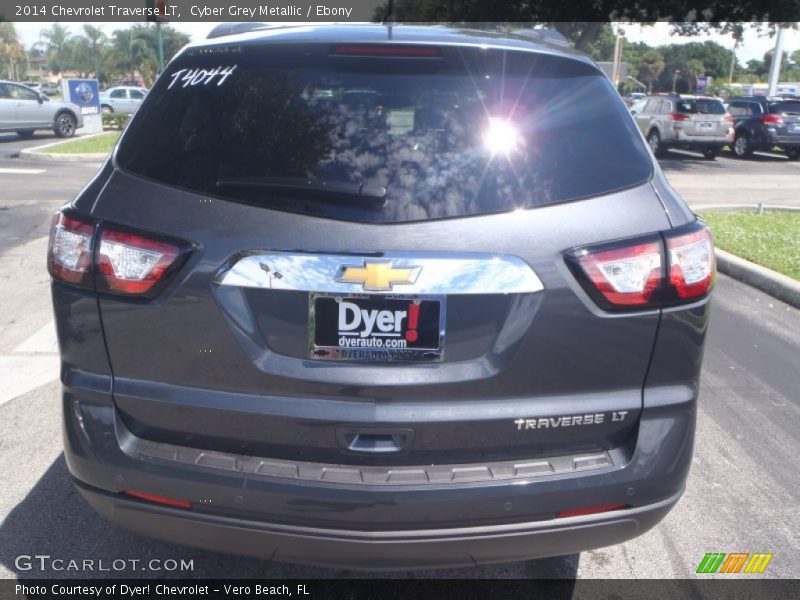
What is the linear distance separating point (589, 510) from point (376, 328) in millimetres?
827

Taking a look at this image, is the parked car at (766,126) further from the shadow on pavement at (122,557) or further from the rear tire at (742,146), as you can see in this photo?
the shadow on pavement at (122,557)

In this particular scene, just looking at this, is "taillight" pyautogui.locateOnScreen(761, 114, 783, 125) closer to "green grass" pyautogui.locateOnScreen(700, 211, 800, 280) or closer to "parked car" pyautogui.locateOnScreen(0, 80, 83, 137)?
"green grass" pyautogui.locateOnScreen(700, 211, 800, 280)

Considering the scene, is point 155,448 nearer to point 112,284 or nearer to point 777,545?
point 112,284

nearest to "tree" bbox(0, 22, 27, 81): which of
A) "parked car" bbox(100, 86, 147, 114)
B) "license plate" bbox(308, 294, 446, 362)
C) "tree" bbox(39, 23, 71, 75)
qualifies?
"tree" bbox(39, 23, 71, 75)

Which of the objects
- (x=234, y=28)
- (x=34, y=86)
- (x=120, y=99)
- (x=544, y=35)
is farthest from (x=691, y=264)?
(x=34, y=86)

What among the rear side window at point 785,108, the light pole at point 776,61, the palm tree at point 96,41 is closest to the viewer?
the rear side window at point 785,108

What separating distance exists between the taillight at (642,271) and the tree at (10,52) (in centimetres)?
9789

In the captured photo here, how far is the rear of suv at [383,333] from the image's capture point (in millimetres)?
2115

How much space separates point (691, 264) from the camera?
2.27m

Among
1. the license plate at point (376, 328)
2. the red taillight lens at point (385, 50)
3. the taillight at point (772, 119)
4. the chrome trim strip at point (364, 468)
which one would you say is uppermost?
the red taillight lens at point (385, 50)

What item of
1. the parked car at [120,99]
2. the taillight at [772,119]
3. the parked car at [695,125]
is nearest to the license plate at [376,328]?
the parked car at [695,125]

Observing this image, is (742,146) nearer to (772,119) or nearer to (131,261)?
(772,119)

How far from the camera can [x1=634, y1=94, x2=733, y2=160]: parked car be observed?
21.0 meters

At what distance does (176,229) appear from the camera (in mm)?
2174
